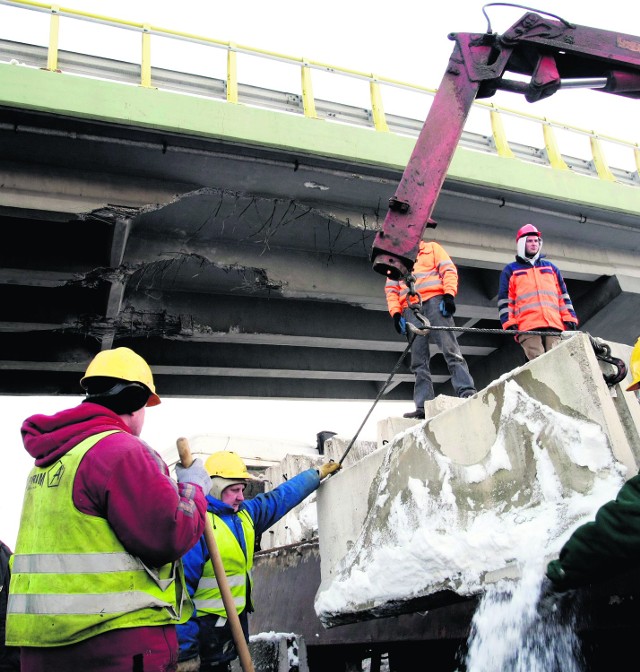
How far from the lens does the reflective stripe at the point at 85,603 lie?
179cm

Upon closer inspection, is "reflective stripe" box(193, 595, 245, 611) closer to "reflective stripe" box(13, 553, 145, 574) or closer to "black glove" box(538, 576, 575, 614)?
"reflective stripe" box(13, 553, 145, 574)

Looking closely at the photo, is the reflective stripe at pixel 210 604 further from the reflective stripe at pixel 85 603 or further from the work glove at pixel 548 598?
the work glove at pixel 548 598

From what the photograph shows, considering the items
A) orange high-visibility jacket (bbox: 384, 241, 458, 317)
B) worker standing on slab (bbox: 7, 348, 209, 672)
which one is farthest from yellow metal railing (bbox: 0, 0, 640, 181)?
worker standing on slab (bbox: 7, 348, 209, 672)

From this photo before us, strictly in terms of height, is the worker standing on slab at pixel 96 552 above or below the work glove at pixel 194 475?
below

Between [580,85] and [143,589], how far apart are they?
459 cm

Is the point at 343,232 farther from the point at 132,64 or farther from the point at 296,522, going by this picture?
the point at 296,522

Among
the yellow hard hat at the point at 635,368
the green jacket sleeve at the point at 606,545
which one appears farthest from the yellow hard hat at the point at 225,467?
the yellow hard hat at the point at 635,368

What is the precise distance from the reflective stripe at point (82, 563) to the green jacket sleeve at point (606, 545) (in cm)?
141

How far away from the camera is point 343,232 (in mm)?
7312

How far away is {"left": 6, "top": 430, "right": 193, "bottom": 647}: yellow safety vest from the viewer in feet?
5.89

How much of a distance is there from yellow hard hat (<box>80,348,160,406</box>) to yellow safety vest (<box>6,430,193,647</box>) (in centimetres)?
34

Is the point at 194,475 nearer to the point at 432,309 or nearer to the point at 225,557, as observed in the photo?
the point at 225,557

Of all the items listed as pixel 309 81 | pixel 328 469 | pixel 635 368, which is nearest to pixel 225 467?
pixel 328 469

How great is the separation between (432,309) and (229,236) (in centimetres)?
289
